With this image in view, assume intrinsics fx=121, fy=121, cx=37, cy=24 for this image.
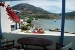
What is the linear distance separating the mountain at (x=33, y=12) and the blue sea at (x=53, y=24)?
25 cm

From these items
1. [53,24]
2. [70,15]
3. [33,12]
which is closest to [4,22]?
[33,12]

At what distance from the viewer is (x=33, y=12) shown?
20.8 ft

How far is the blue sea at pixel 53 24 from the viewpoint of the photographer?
5.95m

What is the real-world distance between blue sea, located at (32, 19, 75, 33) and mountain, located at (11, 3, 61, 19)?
0.81 ft

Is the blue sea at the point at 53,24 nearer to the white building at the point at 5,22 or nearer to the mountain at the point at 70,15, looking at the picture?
the mountain at the point at 70,15

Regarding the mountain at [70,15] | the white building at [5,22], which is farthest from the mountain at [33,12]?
the white building at [5,22]

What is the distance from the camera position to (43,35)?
6219 millimetres

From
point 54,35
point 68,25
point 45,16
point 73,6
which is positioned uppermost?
point 73,6

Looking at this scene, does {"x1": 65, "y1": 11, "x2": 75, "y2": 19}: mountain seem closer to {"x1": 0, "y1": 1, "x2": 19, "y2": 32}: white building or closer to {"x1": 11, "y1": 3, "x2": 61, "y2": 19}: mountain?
{"x1": 11, "y1": 3, "x2": 61, "y2": 19}: mountain

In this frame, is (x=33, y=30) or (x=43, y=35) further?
(x=33, y=30)

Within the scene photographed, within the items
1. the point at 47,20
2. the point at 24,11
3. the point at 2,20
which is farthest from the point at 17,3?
the point at 47,20

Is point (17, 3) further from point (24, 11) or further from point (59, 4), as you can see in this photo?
point (59, 4)

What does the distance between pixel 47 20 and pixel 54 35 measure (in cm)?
84

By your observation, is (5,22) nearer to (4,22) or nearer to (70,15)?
(4,22)
